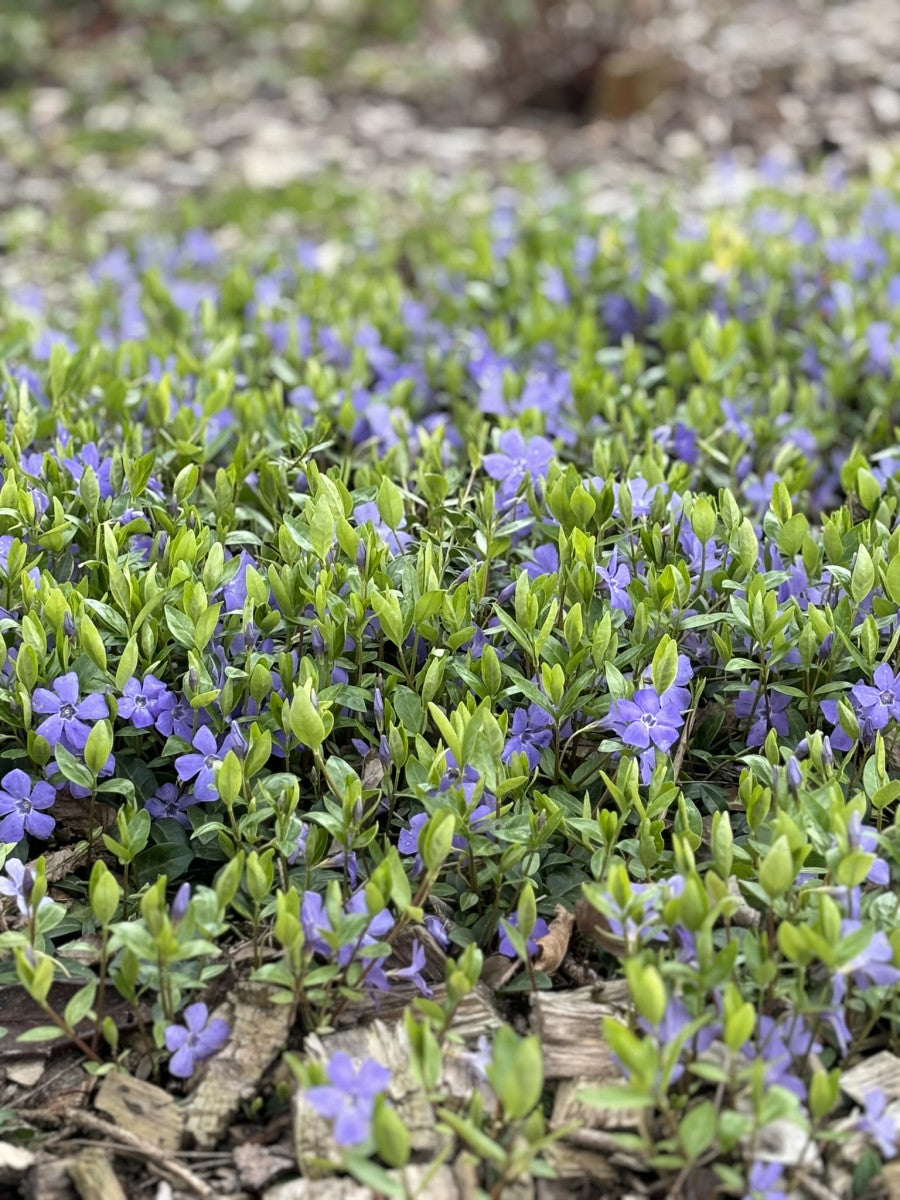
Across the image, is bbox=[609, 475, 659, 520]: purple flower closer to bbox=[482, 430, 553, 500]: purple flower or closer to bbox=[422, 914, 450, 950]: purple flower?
bbox=[482, 430, 553, 500]: purple flower

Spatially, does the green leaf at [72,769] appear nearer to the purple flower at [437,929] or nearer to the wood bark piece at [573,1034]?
the purple flower at [437,929]

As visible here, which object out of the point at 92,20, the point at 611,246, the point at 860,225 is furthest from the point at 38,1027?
the point at 92,20

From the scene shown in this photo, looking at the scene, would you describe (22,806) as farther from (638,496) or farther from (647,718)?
(638,496)

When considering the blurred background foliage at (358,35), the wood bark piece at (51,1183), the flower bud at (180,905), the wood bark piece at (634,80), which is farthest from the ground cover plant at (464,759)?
the blurred background foliage at (358,35)

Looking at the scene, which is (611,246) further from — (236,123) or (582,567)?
(236,123)

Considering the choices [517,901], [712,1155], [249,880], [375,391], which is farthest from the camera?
[375,391]

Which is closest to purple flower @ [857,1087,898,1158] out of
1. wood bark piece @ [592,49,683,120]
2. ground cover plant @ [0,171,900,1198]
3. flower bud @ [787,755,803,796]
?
ground cover plant @ [0,171,900,1198]
